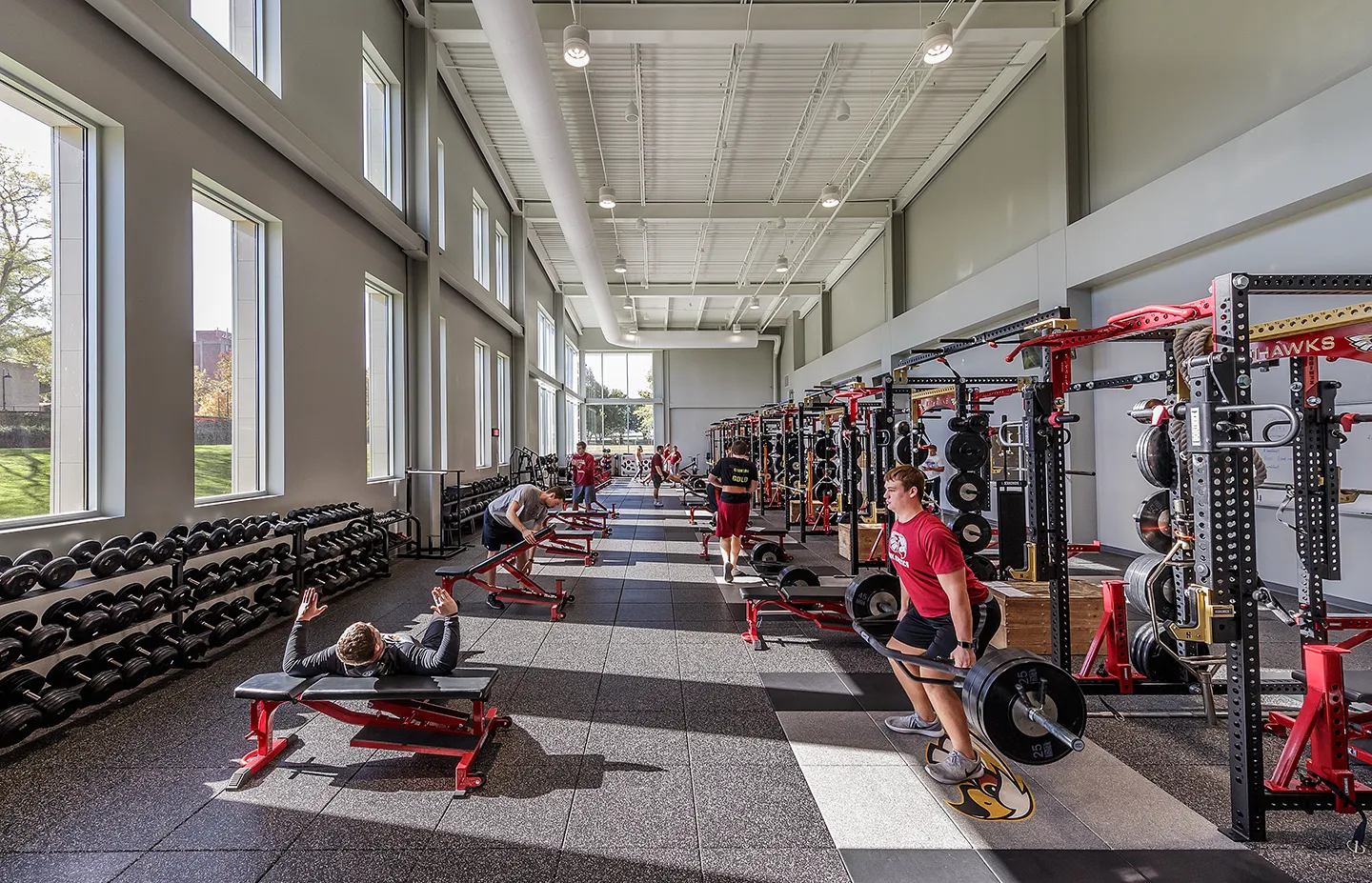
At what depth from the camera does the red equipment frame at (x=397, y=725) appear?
253 centimetres

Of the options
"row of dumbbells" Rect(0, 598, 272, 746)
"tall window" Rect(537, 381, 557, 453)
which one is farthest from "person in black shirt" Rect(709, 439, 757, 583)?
"tall window" Rect(537, 381, 557, 453)

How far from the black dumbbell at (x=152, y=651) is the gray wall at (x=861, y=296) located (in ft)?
38.6

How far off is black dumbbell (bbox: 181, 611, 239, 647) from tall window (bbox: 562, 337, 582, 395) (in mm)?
14007

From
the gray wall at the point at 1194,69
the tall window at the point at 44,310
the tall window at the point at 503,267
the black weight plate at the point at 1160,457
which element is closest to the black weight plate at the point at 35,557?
the tall window at the point at 44,310

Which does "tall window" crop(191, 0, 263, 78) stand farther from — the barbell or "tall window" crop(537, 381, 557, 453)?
"tall window" crop(537, 381, 557, 453)

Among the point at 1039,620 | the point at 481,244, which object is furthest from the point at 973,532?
the point at 481,244

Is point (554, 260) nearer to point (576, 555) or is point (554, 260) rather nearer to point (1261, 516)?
point (576, 555)

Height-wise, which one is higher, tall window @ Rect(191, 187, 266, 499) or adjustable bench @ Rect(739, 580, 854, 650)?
tall window @ Rect(191, 187, 266, 499)

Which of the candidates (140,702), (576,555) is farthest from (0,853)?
(576,555)

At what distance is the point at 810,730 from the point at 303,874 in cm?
199

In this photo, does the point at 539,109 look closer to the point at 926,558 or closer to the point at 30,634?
the point at 30,634

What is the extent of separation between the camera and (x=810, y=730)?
2893mm

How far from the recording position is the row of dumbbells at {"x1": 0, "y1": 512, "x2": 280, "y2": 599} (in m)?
2.72

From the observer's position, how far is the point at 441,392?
8312 millimetres
